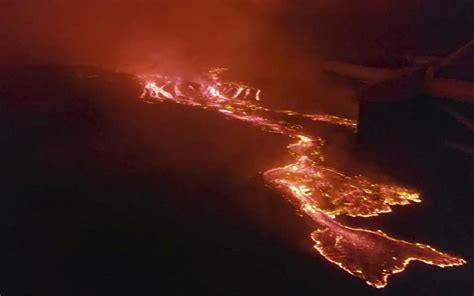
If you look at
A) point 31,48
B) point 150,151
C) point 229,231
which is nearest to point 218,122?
point 150,151

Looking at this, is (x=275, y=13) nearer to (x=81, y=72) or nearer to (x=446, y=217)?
(x=81, y=72)

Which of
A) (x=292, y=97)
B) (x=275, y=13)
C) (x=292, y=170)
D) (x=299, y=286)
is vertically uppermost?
(x=275, y=13)

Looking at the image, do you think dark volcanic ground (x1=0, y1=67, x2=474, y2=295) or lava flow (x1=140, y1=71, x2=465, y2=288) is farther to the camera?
lava flow (x1=140, y1=71, x2=465, y2=288)

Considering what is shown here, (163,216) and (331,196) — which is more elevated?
(331,196)

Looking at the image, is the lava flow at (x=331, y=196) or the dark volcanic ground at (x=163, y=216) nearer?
the dark volcanic ground at (x=163, y=216)
